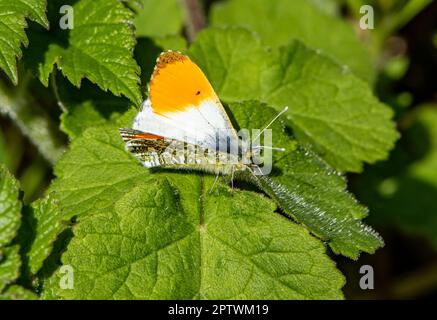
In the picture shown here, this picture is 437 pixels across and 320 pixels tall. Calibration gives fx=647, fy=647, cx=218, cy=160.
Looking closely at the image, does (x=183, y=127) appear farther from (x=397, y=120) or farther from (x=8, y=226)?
(x=397, y=120)

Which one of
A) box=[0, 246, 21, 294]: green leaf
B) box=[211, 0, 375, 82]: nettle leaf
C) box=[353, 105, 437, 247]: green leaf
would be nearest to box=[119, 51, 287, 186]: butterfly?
box=[0, 246, 21, 294]: green leaf

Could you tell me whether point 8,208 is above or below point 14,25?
below

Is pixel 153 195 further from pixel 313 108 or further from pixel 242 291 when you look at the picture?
pixel 313 108

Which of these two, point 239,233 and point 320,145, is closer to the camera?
point 239,233

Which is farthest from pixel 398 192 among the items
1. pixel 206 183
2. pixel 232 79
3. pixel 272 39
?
pixel 206 183

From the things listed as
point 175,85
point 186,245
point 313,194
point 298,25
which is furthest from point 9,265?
point 298,25

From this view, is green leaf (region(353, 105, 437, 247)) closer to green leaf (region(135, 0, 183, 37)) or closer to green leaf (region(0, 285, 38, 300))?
green leaf (region(135, 0, 183, 37))
